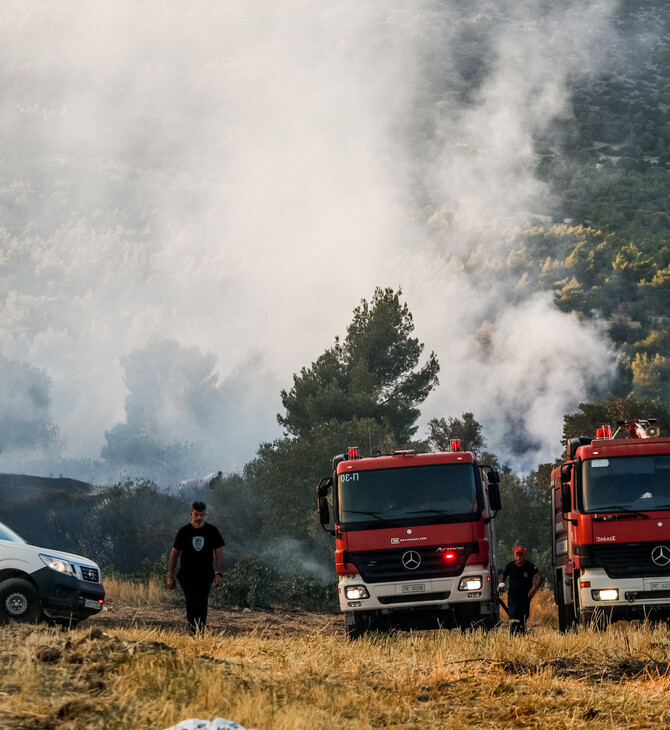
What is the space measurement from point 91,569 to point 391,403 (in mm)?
45875

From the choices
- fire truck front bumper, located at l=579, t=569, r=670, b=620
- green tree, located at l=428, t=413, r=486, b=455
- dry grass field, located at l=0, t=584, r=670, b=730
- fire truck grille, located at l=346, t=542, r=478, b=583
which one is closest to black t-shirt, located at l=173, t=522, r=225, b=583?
dry grass field, located at l=0, t=584, r=670, b=730

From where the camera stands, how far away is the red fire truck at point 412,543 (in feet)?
50.0

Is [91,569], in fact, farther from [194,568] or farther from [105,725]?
[105,725]

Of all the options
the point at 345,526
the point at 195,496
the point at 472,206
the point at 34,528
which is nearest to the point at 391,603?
the point at 345,526

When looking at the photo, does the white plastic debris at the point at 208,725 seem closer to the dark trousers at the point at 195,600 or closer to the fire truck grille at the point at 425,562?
the dark trousers at the point at 195,600

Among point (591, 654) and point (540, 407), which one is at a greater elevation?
point (540, 407)

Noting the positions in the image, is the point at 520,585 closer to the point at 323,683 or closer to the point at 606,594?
the point at 606,594

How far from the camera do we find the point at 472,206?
162 m

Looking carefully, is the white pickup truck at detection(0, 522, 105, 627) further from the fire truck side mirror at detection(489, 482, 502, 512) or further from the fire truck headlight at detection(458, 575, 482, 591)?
the fire truck side mirror at detection(489, 482, 502, 512)

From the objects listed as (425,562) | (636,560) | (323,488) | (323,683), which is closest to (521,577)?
(425,562)

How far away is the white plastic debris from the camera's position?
6.31 meters

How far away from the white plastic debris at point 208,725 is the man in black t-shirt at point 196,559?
5780mm

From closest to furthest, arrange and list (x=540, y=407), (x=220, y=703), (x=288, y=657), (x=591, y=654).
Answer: (x=220, y=703) < (x=288, y=657) < (x=591, y=654) < (x=540, y=407)

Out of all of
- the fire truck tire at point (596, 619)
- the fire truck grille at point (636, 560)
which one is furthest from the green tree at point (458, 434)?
the fire truck grille at point (636, 560)
